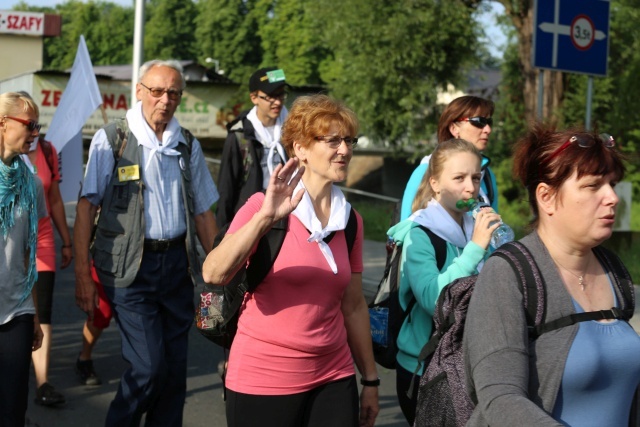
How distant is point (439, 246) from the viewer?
4367mm

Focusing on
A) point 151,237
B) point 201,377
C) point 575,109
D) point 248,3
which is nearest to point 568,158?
point 151,237

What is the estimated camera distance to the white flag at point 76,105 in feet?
28.9

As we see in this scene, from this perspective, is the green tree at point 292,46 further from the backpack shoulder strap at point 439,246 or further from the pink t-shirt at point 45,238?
the backpack shoulder strap at point 439,246

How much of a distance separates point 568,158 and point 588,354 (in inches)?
19.8

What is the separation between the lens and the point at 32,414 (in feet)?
21.5

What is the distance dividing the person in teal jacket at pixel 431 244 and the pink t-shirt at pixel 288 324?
0.54 metres

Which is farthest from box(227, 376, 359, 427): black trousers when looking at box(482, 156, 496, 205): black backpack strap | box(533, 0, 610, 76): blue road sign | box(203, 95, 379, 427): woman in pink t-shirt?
box(533, 0, 610, 76): blue road sign

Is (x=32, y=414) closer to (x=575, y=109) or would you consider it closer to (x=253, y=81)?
(x=253, y=81)

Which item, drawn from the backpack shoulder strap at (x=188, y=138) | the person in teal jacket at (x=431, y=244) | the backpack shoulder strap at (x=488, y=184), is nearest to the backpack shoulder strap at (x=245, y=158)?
the backpack shoulder strap at (x=188, y=138)

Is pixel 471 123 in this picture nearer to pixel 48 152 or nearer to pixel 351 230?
pixel 351 230

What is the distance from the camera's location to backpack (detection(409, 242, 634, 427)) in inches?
105

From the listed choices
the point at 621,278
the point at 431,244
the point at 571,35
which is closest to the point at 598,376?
the point at 621,278

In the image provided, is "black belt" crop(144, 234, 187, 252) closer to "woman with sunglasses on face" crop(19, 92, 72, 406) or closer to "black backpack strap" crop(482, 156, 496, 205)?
"woman with sunglasses on face" crop(19, 92, 72, 406)

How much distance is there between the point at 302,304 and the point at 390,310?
2.65 feet
